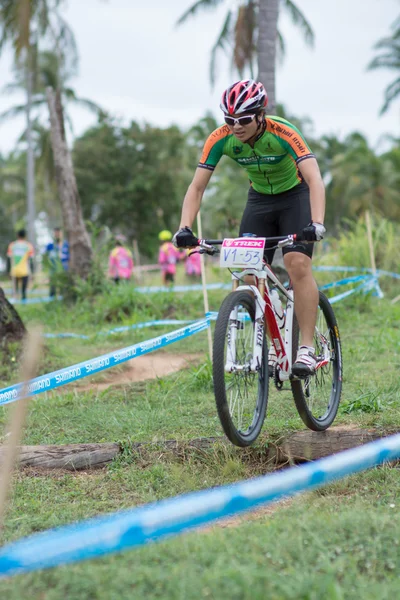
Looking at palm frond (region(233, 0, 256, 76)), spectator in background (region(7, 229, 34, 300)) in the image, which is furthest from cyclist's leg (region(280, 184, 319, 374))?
palm frond (region(233, 0, 256, 76))

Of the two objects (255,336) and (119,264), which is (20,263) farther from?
(255,336)

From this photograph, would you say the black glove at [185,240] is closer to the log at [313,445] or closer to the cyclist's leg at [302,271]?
the cyclist's leg at [302,271]

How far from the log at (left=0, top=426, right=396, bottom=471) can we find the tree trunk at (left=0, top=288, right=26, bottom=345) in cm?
286

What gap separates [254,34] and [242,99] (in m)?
16.7

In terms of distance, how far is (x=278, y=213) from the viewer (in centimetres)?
420

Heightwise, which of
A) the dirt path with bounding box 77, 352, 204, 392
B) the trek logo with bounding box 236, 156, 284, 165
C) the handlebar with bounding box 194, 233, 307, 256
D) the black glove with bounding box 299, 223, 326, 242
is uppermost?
the trek logo with bounding box 236, 156, 284, 165

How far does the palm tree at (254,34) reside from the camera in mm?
10492

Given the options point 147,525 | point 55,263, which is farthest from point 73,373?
point 55,263

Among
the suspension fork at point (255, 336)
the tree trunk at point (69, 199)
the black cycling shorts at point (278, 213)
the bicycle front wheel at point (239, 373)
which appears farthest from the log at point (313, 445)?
the tree trunk at point (69, 199)

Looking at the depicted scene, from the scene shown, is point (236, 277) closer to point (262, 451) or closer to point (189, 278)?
point (262, 451)

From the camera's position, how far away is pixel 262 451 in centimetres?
396

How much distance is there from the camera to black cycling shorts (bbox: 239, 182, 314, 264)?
4.11 metres

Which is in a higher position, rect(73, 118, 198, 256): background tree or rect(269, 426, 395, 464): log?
rect(73, 118, 198, 256): background tree

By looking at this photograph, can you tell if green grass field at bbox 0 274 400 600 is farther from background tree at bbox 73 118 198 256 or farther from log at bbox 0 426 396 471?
background tree at bbox 73 118 198 256
